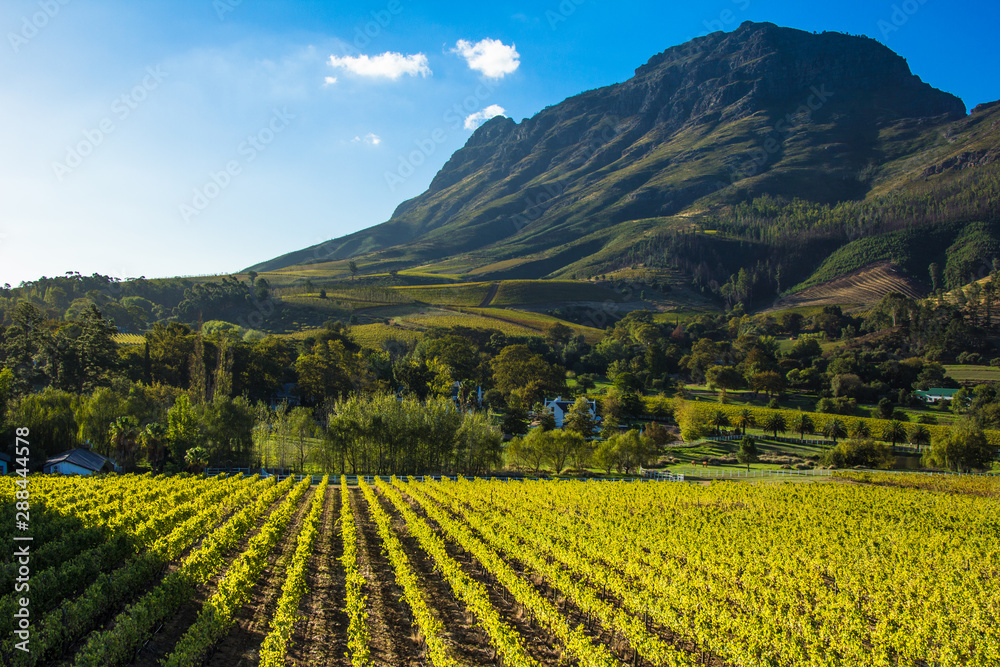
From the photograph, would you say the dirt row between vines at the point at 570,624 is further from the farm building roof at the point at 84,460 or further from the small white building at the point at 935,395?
the small white building at the point at 935,395

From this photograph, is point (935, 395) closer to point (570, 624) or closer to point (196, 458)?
point (570, 624)

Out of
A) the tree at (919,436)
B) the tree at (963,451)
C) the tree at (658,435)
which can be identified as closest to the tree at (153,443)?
the tree at (658,435)

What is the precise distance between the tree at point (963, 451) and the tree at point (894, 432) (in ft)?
38.8

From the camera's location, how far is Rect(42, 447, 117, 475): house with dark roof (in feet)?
166

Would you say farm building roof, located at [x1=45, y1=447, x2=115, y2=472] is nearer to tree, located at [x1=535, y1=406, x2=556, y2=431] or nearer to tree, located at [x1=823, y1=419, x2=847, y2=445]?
tree, located at [x1=535, y1=406, x2=556, y2=431]

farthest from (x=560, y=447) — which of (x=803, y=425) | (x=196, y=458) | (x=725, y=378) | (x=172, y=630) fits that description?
(x=725, y=378)

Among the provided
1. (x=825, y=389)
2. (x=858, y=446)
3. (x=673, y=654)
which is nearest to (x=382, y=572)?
(x=673, y=654)

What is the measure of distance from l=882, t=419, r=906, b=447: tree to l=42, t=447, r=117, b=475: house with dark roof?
309 ft

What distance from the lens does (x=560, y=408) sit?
9156 centimetres

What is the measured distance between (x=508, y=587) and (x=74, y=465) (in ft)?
166

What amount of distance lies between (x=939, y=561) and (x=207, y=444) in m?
60.1

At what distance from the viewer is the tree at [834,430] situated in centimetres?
7862

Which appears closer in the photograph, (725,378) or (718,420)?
(718,420)

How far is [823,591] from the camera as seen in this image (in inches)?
757
